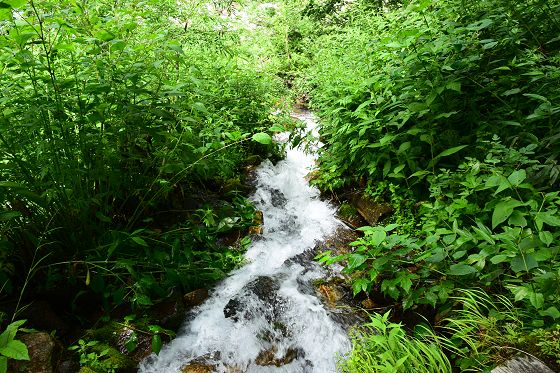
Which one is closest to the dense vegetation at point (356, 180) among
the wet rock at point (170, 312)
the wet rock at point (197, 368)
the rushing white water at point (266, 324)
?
the wet rock at point (170, 312)

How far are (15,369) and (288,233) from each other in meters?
2.92

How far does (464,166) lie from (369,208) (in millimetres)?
1381

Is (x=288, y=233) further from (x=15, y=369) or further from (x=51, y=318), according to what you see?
(x=15, y=369)

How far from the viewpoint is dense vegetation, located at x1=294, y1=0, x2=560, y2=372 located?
1.95m

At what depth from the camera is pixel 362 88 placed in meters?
4.30

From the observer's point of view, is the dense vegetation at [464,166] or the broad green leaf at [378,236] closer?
the dense vegetation at [464,166]

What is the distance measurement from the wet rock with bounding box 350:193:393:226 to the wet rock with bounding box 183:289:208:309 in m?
2.03

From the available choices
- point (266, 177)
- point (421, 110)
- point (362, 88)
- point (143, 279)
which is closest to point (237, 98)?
point (266, 177)

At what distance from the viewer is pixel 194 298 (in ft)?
9.55

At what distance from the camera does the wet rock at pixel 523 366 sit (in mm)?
1569

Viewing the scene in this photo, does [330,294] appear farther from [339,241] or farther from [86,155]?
[86,155]

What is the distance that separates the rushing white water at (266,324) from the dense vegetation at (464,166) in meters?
0.50

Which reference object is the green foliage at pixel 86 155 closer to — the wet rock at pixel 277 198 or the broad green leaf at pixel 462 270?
the broad green leaf at pixel 462 270

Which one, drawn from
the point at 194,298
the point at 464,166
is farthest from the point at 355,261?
the point at 194,298
